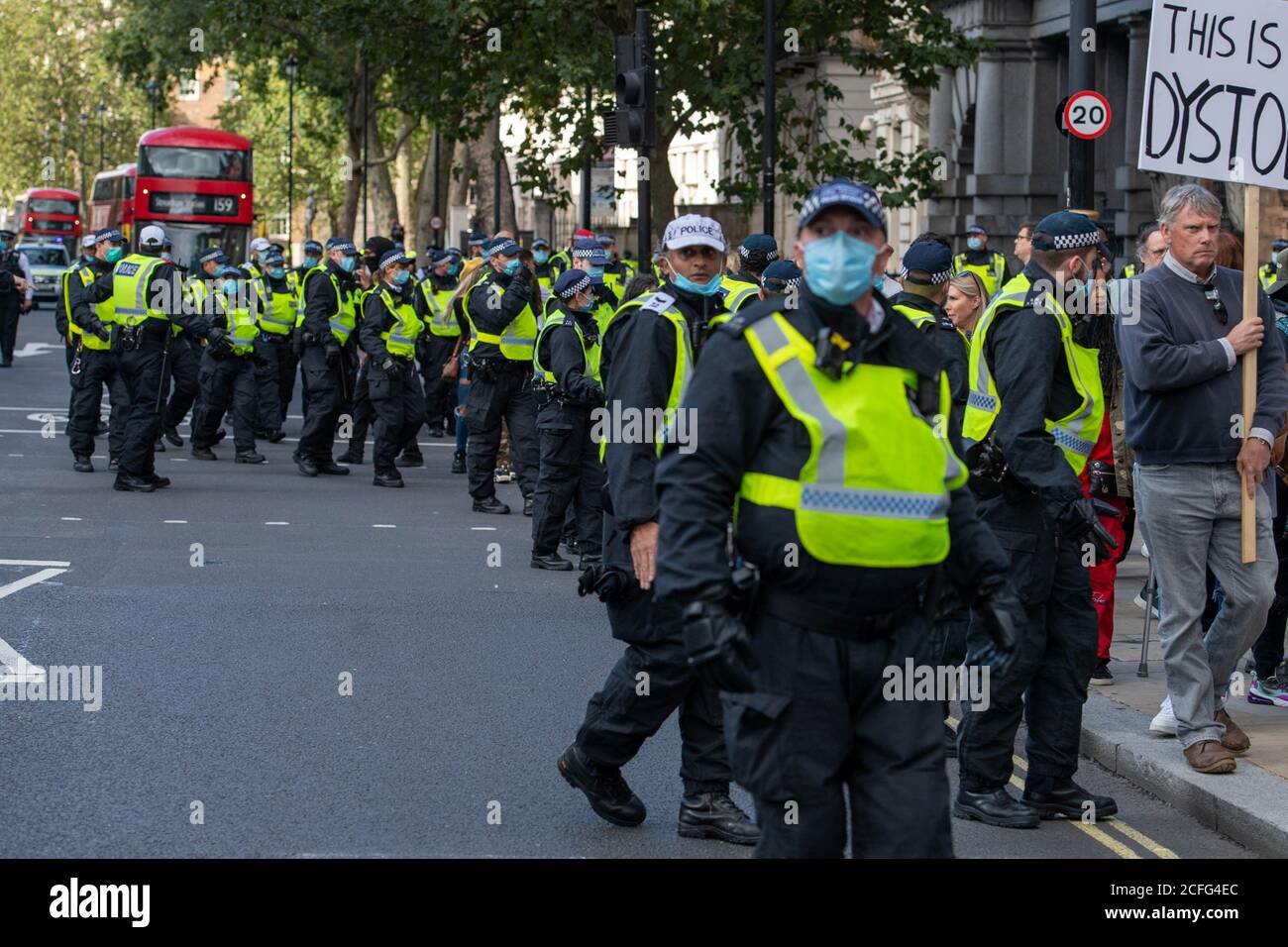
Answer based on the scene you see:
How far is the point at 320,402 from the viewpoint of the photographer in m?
17.9

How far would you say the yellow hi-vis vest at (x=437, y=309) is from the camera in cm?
1909

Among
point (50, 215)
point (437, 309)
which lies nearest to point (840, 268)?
point (437, 309)

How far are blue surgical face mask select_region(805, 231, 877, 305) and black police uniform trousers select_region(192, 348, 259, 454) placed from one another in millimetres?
14756

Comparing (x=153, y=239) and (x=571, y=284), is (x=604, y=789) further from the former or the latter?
(x=153, y=239)

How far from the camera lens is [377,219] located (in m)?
48.3

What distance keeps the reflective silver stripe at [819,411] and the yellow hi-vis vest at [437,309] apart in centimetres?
1461

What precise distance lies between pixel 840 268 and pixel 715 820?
256 centimetres

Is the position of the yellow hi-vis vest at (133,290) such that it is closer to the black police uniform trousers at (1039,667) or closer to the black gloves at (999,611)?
the black police uniform trousers at (1039,667)

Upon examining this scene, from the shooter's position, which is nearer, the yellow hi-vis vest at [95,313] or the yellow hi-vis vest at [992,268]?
the yellow hi-vis vest at [992,268]

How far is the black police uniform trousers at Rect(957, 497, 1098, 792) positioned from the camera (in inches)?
260

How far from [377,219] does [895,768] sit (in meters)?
45.0

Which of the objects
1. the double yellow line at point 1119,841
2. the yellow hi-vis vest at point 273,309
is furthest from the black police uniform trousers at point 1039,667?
the yellow hi-vis vest at point 273,309

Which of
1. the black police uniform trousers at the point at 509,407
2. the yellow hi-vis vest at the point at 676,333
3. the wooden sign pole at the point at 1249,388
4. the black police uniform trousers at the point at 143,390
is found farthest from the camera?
the black police uniform trousers at the point at 143,390

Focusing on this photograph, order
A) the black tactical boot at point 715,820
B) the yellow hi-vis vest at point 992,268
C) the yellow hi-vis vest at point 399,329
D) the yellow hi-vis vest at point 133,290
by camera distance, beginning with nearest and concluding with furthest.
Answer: the black tactical boot at point 715,820
the yellow hi-vis vest at point 133,290
the yellow hi-vis vest at point 992,268
the yellow hi-vis vest at point 399,329
